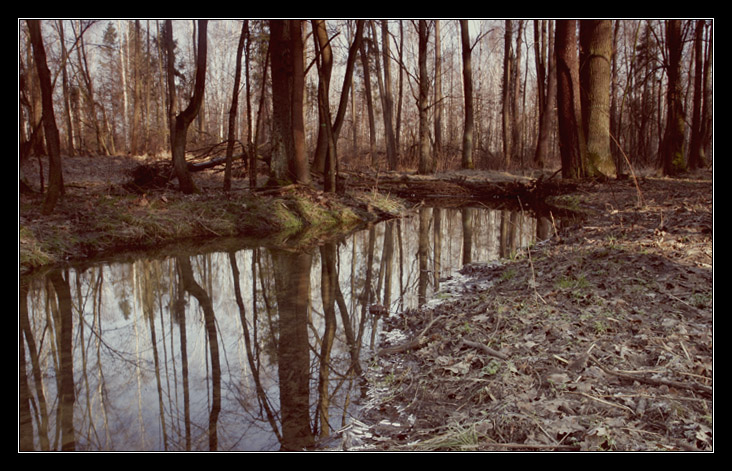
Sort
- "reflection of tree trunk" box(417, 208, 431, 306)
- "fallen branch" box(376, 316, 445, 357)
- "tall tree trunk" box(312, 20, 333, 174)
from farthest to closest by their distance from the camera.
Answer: "tall tree trunk" box(312, 20, 333, 174) < "reflection of tree trunk" box(417, 208, 431, 306) < "fallen branch" box(376, 316, 445, 357)

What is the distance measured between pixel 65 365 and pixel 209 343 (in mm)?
1097

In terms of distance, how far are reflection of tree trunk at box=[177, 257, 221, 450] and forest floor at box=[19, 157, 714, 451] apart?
2.75ft

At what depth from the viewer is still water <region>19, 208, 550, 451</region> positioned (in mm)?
3080

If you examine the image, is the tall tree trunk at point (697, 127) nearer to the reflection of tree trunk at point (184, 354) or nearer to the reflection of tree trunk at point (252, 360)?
the reflection of tree trunk at point (252, 360)

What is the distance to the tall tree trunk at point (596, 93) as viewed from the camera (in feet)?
45.2

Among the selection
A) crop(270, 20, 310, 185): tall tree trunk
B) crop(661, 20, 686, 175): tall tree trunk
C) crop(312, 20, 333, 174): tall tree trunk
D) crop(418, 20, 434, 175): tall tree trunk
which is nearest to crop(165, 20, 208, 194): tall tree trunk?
crop(270, 20, 310, 185): tall tree trunk

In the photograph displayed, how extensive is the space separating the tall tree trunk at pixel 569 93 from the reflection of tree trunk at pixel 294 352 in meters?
9.58

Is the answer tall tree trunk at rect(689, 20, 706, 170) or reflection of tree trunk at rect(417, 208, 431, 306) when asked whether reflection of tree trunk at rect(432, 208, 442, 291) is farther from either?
tall tree trunk at rect(689, 20, 706, 170)

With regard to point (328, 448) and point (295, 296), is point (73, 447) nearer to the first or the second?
point (328, 448)

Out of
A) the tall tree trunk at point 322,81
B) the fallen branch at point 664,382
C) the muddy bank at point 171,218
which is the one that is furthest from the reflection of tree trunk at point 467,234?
the fallen branch at point 664,382

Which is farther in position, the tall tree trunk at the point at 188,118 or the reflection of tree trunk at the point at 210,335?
the tall tree trunk at the point at 188,118

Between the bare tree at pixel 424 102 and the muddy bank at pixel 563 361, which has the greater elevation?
the bare tree at pixel 424 102

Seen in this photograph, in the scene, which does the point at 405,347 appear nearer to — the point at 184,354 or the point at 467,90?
the point at 184,354

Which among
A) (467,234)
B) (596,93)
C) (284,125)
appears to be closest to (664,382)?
(467,234)
